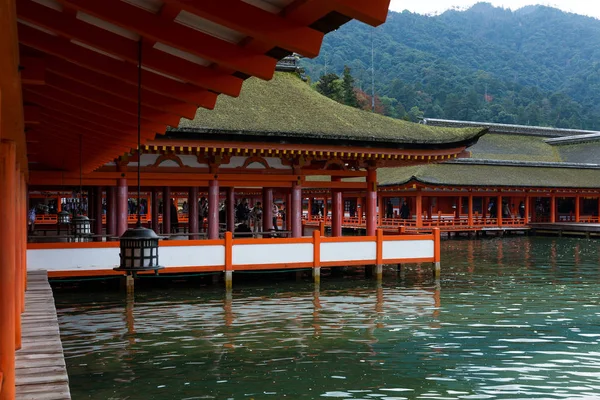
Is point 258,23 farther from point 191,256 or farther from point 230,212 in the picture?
point 230,212

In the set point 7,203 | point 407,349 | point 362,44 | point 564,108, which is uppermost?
point 362,44

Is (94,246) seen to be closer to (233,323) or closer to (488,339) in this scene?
(233,323)

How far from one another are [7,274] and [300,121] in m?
14.2

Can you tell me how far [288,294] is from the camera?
16.6 m

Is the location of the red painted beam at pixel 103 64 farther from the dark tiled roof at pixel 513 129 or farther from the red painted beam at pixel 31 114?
the dark tiled roof at pixel 513 129

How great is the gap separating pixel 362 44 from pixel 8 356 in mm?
133211

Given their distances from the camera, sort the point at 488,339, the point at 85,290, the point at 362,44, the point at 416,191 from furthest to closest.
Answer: the point at 362,44 → the point at 416,191 → the point at 85,290 → the point at 488,339

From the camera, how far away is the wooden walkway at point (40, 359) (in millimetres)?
5562

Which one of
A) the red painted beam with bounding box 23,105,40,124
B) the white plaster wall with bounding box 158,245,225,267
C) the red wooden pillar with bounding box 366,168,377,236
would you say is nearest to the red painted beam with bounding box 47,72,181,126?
the red painted beam with bounding box 23,105,40,124

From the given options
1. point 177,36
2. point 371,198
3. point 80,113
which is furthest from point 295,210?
point 177,36

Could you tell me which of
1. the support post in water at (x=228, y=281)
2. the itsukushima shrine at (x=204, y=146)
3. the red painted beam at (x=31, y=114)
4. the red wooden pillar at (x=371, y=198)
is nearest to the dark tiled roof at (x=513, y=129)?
the itsukushima shrine at (x=204, y=146)

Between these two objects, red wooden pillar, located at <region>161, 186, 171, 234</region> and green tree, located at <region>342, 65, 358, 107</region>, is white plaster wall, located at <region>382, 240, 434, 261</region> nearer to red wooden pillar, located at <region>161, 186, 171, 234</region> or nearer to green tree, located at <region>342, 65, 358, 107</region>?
red wooden pillar, located at <region>161, 186, 171, 234</region>

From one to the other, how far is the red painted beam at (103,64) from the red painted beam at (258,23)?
1791mm

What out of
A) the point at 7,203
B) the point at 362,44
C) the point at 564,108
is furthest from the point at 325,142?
the point at 362,44
